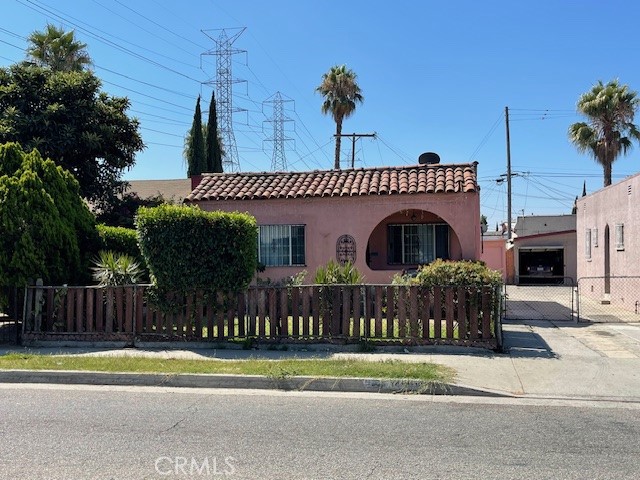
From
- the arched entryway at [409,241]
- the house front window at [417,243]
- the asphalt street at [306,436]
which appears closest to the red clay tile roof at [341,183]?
the arched entryway at [409,241]

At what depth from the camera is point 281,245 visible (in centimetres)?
1605

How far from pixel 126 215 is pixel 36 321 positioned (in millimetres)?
10586

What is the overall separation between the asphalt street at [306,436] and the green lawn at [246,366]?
522 mm

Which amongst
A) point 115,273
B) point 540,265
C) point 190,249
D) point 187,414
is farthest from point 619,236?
point 540,265

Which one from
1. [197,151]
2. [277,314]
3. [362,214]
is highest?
[197,151]

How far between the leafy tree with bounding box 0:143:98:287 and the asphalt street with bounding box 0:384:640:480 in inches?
151

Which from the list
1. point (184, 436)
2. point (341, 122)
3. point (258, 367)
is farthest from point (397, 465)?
point (341, 122)

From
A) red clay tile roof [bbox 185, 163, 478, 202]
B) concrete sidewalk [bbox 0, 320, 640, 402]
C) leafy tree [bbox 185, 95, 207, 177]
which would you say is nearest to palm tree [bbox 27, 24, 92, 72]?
leafy tree [bbox 185, 95, 207, 177]

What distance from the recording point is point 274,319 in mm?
9820

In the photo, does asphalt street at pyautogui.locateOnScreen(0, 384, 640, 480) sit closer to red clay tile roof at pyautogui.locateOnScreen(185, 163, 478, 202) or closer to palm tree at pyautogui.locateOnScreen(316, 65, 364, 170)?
red clay tile roof at pyautogui.locateOnScreen(185, 163, 478, 202)

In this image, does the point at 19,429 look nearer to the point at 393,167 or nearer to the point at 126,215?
the point at 393,167

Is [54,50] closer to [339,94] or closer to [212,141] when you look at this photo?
[212,141]

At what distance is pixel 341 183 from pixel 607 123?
61.8 feet

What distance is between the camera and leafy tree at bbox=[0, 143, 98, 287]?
1043cm
